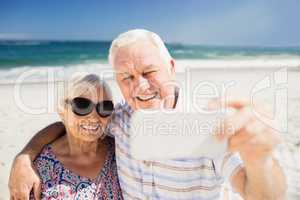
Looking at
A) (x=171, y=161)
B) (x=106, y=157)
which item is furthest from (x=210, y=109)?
(x=106, y=157)

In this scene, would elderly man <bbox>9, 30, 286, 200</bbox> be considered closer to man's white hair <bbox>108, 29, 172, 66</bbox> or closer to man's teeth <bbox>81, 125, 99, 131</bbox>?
man's white hair <bbox>108, 29, 172, 66</bbox>

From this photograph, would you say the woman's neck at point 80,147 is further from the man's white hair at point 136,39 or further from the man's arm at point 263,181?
the man's arm at point 263,181

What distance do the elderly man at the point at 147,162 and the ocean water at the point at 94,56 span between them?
869 cm

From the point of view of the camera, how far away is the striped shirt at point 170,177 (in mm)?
1537

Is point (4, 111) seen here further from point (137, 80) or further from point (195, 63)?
point (195, 63)

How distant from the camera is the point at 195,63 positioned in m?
13.8

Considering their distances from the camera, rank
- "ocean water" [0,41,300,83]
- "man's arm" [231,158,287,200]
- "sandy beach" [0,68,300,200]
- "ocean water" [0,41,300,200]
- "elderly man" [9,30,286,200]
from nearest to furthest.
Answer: "man's arm" [231,158,287,200], "elderly man" [9,30,286,200], "sandy beach" [0,68,300,200], "ocean water" [0,41,300,200], "ocean water" [0,41,300,83]

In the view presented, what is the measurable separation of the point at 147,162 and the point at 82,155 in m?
0.29

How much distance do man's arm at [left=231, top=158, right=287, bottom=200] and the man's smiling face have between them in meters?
0.49

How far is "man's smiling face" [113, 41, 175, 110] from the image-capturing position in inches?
65.1

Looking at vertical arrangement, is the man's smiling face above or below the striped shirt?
above

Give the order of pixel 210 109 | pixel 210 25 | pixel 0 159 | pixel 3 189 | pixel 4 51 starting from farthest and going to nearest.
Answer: pixel 210 25
pixel 4 51
pixel 0 159
pixel 3 189
pixel 210 109

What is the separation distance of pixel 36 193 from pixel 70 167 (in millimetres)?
156

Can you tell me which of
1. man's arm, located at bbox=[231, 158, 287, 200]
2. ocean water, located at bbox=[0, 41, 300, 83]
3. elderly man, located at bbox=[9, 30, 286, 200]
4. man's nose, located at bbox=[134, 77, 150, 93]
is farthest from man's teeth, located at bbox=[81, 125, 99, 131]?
ocean water, located at bbox=[0, 41, 300, 83]
